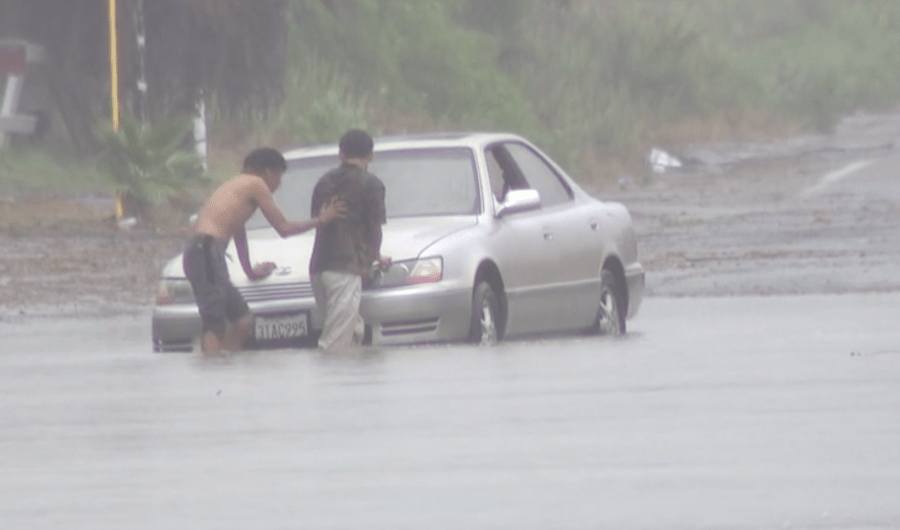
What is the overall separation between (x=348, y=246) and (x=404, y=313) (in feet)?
1.93

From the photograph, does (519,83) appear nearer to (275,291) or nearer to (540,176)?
(540,176)

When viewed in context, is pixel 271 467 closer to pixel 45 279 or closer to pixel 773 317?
pixel 773 317

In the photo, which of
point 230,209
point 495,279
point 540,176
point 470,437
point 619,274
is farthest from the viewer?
point 619,274

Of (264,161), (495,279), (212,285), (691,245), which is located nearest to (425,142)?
(495,279)

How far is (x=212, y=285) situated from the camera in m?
14.6

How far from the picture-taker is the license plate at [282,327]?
14820 millimetres

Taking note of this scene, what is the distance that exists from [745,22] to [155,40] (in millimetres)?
109952

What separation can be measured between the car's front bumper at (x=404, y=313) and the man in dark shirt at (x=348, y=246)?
13 cm

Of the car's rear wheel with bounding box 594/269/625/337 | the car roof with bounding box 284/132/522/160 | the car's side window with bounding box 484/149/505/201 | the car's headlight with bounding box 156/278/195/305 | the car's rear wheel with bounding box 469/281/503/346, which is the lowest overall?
the car's rear wheel with bounding box 594/269/625/337

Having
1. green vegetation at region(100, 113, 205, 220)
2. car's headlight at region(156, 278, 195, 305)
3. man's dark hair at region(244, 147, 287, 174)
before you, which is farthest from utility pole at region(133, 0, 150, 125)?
man's dark hair at region(244, 147, 287, 174)

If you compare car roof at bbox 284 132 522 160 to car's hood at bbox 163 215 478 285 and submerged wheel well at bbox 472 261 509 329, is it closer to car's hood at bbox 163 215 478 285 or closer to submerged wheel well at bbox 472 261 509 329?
car's hood at bbox 163 215 478 285

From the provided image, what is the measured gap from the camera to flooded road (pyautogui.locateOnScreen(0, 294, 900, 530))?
28.4ft

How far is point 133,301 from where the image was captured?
21.8 m

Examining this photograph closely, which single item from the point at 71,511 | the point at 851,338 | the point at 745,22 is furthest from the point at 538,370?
the point at 745,22
